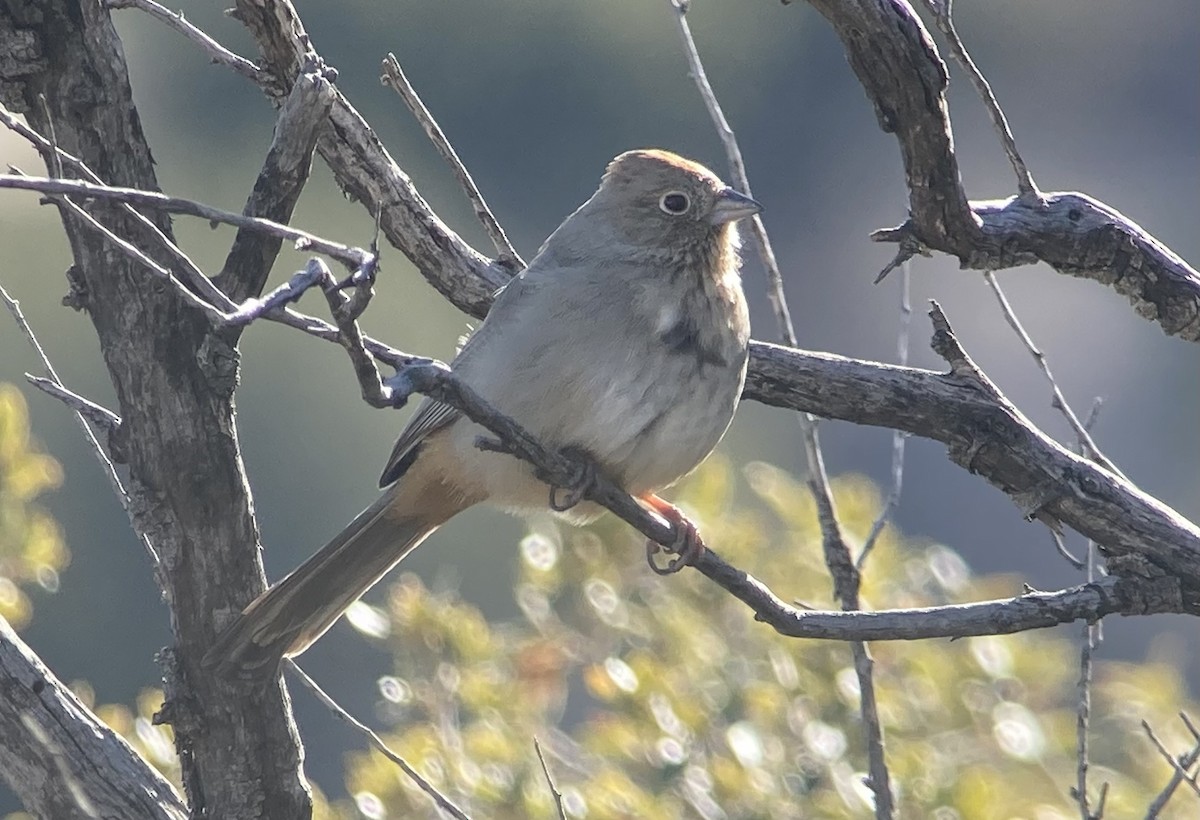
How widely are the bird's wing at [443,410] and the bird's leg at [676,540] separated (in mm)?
662

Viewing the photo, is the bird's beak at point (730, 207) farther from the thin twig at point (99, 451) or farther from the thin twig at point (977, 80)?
the thin twig at point (99, 451)

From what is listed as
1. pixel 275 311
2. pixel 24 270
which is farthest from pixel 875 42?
pixel 24 270

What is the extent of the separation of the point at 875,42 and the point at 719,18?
46.6m

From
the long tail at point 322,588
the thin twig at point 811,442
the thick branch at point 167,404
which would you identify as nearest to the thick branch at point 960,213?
the thin twig at point 811,442

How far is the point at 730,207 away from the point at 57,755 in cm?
254

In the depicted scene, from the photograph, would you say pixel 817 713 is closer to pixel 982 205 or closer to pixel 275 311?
pixel 982 205

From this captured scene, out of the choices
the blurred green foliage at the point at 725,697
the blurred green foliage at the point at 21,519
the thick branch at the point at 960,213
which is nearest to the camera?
the thick branch at the point at 960,213

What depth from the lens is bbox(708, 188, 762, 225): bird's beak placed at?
5.10 metres

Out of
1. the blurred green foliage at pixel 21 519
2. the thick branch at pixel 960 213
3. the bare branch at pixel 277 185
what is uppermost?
the thick branch at pixel 960 213

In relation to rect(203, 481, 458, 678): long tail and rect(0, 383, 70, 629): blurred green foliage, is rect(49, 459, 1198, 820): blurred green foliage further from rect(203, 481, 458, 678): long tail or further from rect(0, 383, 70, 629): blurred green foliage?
rect(203, 481, 458, 678): long tail

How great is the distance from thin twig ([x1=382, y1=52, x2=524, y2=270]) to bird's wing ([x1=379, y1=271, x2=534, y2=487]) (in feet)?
0.36

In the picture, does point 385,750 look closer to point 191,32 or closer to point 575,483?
point 575,483

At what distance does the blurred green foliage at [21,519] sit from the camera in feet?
17.9

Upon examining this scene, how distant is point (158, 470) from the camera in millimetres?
3967
